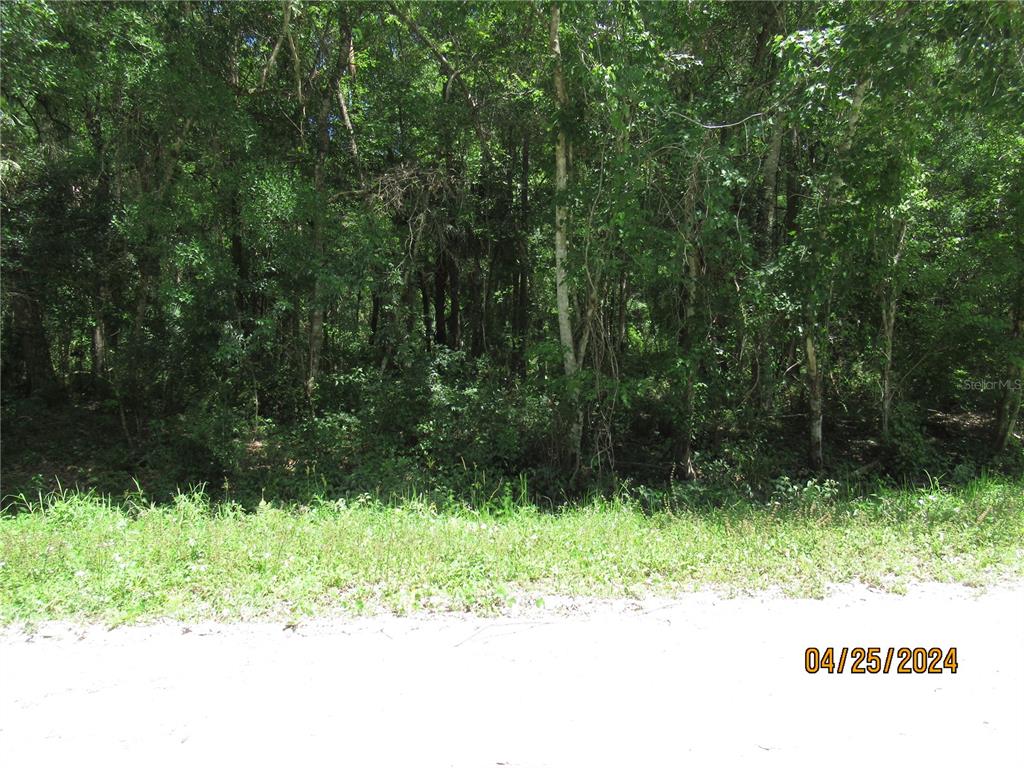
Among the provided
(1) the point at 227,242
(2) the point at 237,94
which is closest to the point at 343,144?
(2) the point at 237,94

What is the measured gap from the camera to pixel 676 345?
9438mm

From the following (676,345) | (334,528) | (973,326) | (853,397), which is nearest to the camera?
(334,528)

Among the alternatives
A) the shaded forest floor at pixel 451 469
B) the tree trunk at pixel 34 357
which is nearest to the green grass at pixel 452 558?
the shaded forest floor at pixel 451 469

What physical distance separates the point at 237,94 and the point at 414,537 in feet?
30.2

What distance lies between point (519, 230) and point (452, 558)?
9.01m

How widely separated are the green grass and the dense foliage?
3.56 metres

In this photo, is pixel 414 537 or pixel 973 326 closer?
pixel 414 537

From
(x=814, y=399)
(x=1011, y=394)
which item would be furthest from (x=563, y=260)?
(x=1011, y=394)

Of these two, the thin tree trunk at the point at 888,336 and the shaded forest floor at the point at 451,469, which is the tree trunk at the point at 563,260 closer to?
the shaded forest floor at the point at 451,469

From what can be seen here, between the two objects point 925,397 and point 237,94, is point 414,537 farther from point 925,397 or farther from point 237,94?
point 925,397

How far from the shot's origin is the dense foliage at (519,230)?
8.30 metres

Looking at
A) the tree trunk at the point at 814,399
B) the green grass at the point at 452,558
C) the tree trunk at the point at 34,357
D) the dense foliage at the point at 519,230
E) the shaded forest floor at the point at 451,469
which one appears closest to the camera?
the green grass at the point at 452,558

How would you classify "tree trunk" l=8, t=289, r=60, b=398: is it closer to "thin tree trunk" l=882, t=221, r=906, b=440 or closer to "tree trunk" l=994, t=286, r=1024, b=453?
"thin tree trunk" l=882, t=221, r=906, b=440

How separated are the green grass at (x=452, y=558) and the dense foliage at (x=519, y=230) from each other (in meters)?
3.56
